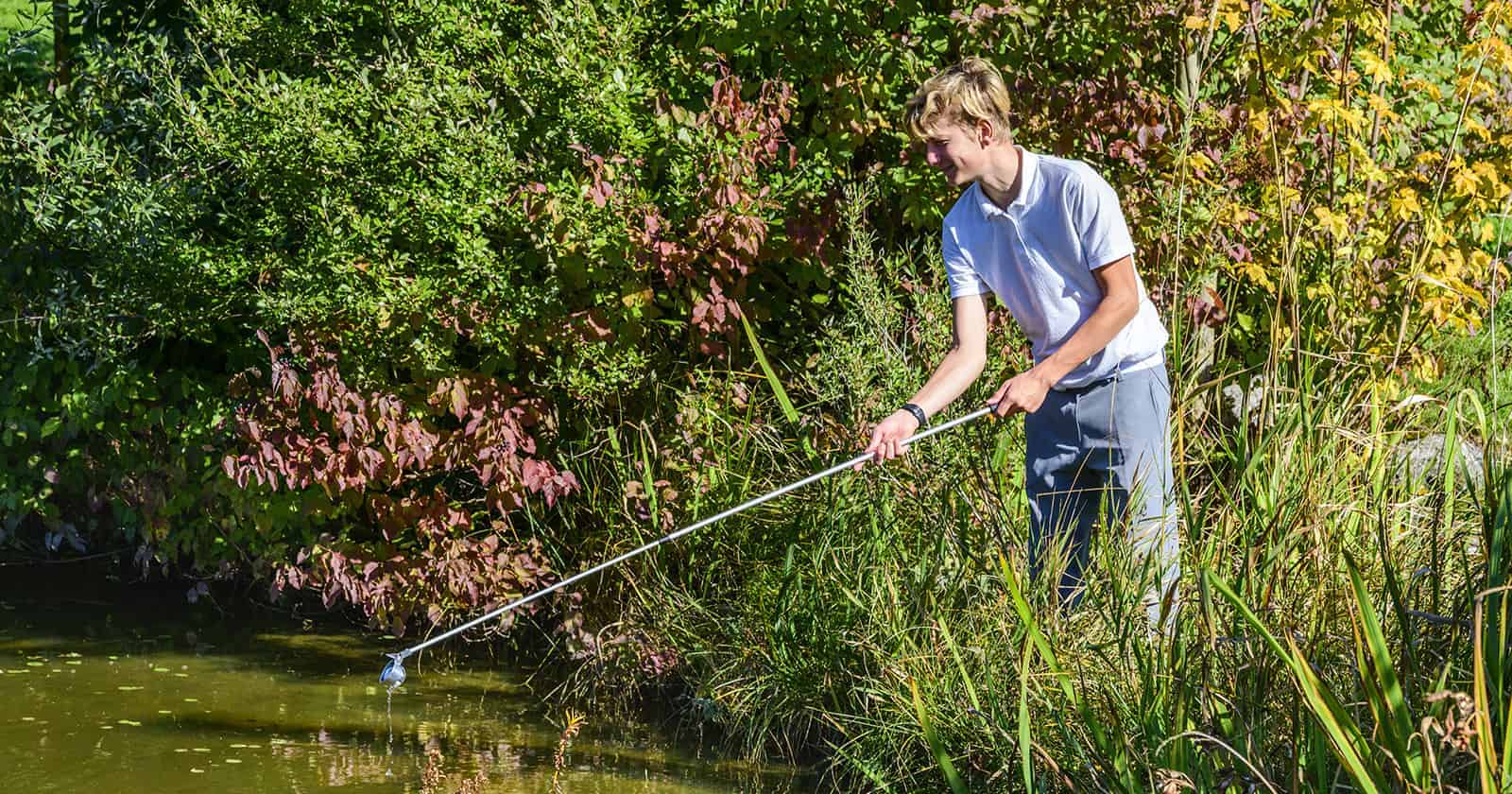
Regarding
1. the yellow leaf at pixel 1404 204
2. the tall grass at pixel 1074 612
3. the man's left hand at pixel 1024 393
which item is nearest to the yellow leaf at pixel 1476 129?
the yellow leaf at pixel 1404 204

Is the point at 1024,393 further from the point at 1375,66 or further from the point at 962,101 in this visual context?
the point at 1375,66

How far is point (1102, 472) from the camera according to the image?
158 inches

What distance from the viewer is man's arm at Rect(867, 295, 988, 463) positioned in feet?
12.7

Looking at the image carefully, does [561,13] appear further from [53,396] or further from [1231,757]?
[1231,757]

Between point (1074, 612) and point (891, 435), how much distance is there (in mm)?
646

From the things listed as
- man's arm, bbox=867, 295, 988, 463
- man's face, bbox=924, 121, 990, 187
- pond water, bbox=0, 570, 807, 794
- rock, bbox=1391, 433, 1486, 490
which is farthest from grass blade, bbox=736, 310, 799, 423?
rock, bbox=1391, 433, 1486, 490

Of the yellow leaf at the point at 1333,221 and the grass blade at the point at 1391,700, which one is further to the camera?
the yellow leaf at the point at 1333,221

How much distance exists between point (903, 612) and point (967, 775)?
51cm

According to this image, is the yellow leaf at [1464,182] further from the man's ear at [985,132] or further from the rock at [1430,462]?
the man's ear at [985,132]

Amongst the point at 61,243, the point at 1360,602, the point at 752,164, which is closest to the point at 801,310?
the point at 752,164

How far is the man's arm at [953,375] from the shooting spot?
3.87 m

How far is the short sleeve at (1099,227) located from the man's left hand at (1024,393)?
284 mm

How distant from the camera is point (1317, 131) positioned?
203 inches

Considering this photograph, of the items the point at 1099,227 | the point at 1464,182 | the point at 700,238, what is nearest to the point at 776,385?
the point at 700,238
